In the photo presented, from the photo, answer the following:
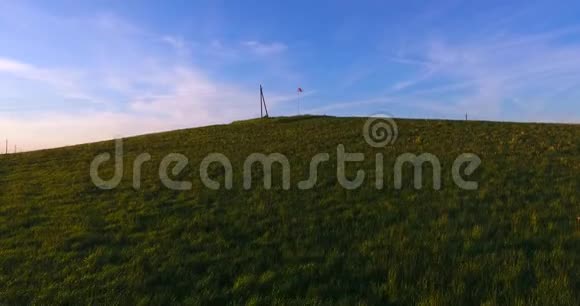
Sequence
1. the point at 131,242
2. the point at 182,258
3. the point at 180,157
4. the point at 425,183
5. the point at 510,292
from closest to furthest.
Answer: the point at 510,292
the point at 182,258
the point at 131,242
the point at 425,183
the point at 180,157

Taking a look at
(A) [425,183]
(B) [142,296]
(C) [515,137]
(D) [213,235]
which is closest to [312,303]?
(B) [142,296]

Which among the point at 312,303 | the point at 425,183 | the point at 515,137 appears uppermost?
the point at 515,137

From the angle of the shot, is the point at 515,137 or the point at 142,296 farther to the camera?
the point at 515,137

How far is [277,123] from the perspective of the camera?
140ft

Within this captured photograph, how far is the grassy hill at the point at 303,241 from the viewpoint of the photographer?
6957 mm

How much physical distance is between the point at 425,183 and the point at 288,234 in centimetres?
706

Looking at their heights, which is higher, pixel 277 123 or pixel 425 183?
pixel 277 123

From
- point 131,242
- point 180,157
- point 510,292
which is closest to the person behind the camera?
point 510,292

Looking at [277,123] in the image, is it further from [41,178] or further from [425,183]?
[425,183]

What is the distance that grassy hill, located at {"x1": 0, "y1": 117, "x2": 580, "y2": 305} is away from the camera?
6957 mm

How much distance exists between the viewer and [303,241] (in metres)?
9.37

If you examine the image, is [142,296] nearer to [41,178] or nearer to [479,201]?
[479,201]

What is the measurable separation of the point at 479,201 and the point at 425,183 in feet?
8.83

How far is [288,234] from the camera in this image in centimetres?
1002
